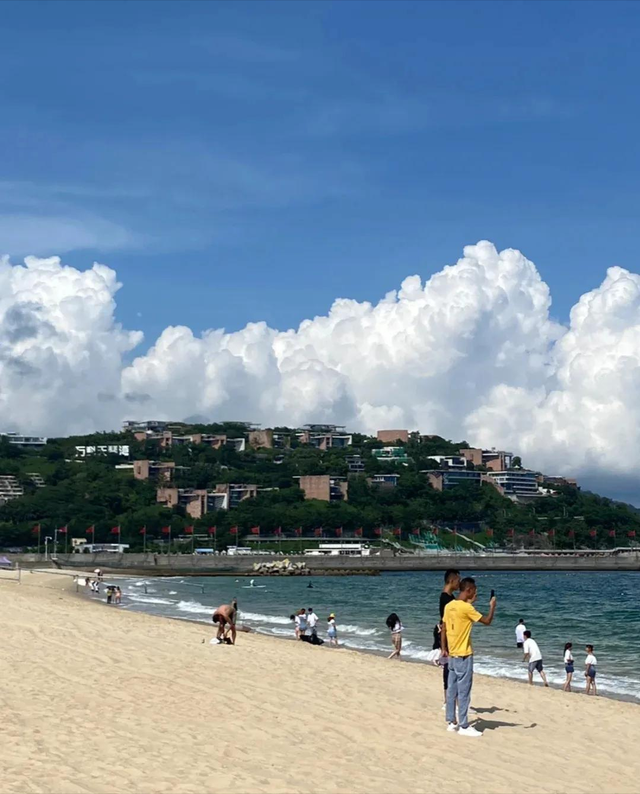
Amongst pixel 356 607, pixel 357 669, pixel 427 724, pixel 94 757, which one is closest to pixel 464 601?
pixel 427 724

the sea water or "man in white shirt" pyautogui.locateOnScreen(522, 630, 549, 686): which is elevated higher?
"man in white shirt" pyautogui.locateOnScreen(522, 630, 549, 686)

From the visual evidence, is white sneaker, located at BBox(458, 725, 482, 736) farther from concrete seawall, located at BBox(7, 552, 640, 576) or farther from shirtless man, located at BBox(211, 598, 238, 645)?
concrete seawall, located at BBox(7, 552, 640, 576)

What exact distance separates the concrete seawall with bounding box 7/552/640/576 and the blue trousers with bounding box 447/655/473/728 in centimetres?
11512

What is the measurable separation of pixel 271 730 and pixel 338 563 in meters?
134

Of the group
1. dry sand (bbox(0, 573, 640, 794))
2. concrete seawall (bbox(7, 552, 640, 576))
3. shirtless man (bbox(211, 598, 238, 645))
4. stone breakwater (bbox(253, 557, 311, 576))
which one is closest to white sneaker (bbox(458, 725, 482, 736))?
dry sand (bbox(0, 573, 640, 794))

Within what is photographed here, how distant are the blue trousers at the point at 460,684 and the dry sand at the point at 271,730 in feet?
1.07

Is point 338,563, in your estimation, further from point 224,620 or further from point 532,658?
point 532,658

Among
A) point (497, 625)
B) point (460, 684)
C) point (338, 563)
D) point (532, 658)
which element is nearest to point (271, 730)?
point (460, 684)

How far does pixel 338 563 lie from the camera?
146m

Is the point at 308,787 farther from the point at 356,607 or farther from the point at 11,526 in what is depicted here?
the point at 11,526

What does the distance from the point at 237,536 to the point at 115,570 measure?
4829 cm

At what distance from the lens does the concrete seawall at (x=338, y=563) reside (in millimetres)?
138000

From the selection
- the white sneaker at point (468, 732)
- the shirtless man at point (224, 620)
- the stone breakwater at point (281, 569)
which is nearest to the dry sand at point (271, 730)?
the white sneaker at point (468, 732)

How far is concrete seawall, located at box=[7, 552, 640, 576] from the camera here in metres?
138
